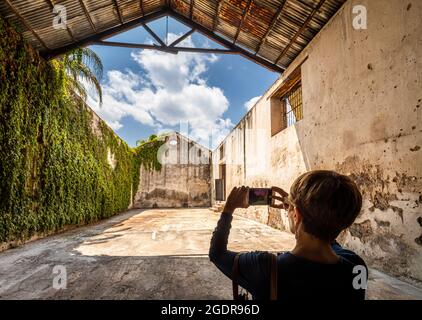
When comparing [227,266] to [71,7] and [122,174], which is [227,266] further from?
[122,174]

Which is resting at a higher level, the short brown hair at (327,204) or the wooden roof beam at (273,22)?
the wooden roof beam at (273,22)

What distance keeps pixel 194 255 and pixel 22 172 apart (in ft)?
10.9

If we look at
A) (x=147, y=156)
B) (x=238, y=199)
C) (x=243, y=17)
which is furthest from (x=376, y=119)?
(x=147, y=156)

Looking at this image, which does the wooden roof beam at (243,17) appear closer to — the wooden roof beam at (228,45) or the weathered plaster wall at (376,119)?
the wooden roof beam at (228,45)

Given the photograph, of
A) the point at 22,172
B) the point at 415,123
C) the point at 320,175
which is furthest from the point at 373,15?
the point at 22,172

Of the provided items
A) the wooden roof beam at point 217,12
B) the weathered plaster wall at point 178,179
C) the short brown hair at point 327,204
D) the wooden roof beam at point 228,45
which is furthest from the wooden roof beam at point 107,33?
the weathered plaster wall at point 178,179

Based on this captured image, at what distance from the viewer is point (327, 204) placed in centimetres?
80

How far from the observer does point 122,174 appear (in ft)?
37.9

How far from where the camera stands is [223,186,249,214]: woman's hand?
1.02 meters

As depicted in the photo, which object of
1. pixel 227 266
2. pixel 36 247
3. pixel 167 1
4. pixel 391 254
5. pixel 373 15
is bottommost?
pixel 36 247

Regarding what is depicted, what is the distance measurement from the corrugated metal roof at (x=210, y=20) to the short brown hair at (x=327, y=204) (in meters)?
3.96

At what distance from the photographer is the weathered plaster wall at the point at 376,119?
7.91ft

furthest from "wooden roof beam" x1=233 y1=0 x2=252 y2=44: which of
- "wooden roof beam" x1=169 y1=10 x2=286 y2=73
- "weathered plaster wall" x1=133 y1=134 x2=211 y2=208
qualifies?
"weathered plaster wall" x1=133 y1=134 x2=211 y2=208

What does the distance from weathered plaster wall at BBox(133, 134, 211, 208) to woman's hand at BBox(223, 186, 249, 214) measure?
1544cm
